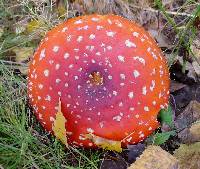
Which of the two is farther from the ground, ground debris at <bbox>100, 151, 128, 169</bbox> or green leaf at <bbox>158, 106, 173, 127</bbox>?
green leaf at <bbox>158, 106, 173, 127</bbox>

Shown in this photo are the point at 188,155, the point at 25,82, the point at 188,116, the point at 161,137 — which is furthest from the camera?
the point at 25,82

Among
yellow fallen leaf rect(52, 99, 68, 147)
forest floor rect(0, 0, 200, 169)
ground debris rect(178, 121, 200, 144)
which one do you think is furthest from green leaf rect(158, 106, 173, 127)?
yellow fallen leaf rect(52, 99, 68, 147)

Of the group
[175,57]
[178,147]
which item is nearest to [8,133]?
[178,147]

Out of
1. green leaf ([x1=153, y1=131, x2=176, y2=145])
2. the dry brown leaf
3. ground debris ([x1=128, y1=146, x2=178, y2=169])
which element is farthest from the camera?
green leaf ([x1=153, y1=131, x2=176, y2=145])

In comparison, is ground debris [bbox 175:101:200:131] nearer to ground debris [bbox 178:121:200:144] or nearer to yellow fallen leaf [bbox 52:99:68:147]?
ground debris [bbox 178:121:200:144]

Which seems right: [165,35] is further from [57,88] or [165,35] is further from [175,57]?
[57,88]

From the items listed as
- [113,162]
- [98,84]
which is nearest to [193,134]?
[113,162]

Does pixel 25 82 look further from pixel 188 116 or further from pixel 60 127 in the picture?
pixel 188 116

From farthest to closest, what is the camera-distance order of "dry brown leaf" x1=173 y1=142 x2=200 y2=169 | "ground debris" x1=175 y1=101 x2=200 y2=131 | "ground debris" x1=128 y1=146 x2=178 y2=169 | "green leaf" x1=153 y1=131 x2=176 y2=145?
"ground debris" x1=175 y1=101 x2=200 y2=131 → "green leaf" x1=153 y1=131 x2=176 y2=145 → "dry brown leaf" x1=173 y1=142 x2=200 y2=169 → "ground debris" x1=128 y1=146 x2=178 y2=169
